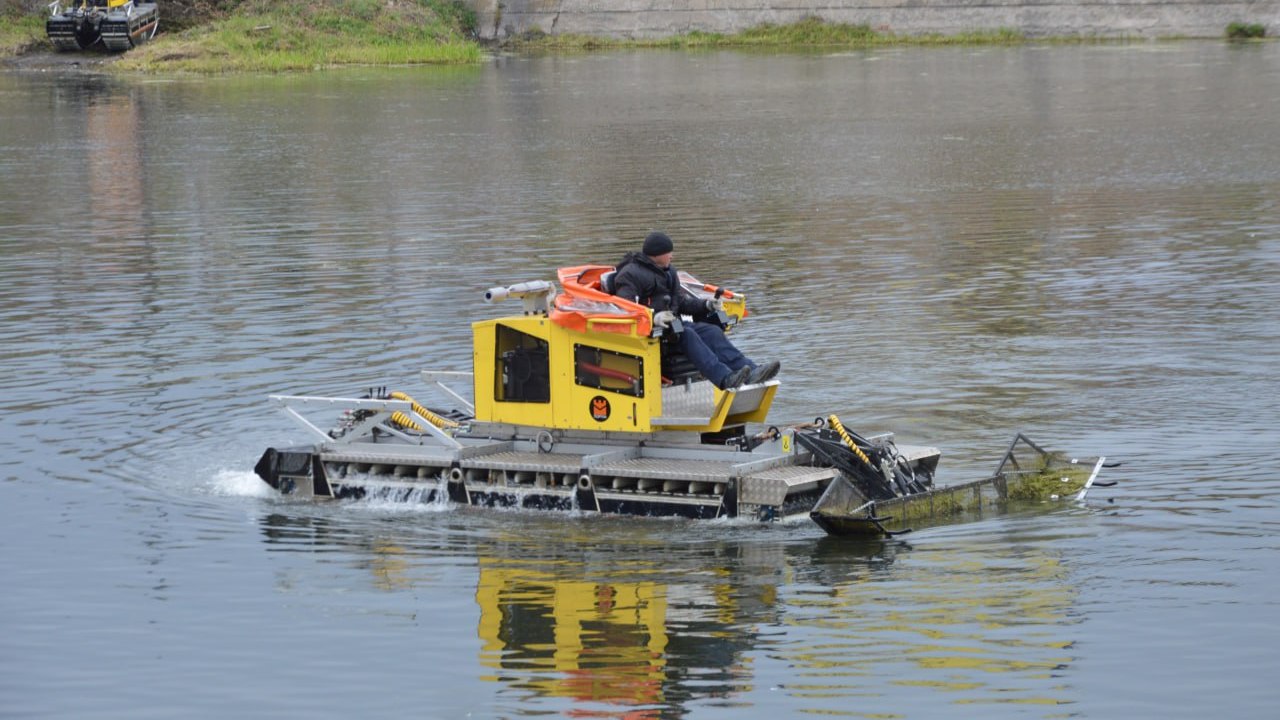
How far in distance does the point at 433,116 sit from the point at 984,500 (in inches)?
1619

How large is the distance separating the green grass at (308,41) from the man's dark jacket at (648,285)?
6119 centimetres

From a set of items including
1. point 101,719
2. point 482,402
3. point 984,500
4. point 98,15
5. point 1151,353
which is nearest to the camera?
point 101,719

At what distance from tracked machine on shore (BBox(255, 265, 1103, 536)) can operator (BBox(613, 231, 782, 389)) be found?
220 millimetres

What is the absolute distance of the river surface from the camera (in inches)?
502

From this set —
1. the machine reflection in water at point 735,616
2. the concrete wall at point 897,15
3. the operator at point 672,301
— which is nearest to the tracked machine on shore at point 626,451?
the operator at point 672,301

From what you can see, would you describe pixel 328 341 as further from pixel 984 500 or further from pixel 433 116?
pixel 433 116

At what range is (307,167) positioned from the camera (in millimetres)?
43812

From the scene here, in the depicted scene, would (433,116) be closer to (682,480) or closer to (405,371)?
(405,371)

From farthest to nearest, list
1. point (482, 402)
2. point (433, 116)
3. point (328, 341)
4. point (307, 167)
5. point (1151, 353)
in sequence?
point (433, 116)
point (307, 167)
point (328, 341)
point (1151, 353)
point (482, 402)

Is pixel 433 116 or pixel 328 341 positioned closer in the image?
pixel 328 341

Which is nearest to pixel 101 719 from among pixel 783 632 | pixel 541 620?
pixel 541 620

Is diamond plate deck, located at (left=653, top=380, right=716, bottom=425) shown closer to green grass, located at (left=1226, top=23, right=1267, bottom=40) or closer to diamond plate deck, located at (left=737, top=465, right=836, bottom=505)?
diamond plate deck, located at (left=737, top=465, right=836, bottom=505)

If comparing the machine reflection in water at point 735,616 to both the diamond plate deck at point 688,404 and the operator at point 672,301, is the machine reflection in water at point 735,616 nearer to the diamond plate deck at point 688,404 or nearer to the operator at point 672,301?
the diamond plate deck at point 688,404

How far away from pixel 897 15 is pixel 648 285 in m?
67.6
